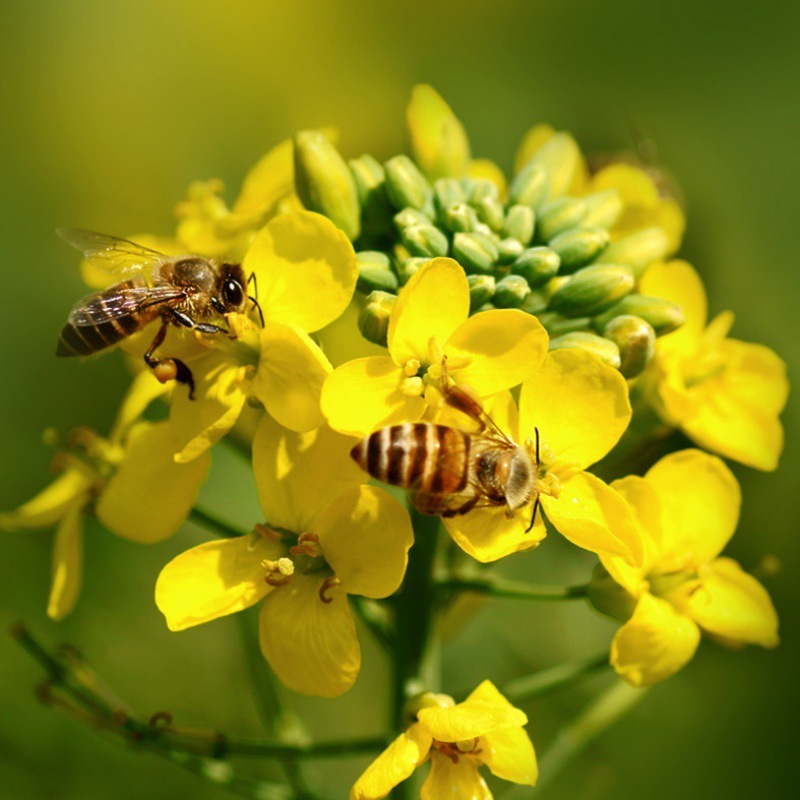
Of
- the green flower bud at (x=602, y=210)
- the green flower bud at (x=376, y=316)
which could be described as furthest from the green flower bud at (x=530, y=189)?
the green flower bud at (x=376, y=316)

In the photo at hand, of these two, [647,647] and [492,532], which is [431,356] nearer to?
[492,532]

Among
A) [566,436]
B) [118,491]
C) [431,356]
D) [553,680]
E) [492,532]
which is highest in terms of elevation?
[431,356]

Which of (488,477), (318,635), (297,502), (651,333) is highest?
(651,333)

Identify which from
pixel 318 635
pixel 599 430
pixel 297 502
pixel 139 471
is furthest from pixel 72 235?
pixel 599 430

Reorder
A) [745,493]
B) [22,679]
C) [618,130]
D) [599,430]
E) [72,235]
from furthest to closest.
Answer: [618,130] → [745,493] → [22,679] → [72,235] → [599,430]

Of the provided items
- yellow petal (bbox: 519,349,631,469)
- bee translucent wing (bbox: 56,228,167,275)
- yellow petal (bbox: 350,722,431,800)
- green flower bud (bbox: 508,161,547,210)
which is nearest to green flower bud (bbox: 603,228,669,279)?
green flower bud (bbox: 508,161,547,210)

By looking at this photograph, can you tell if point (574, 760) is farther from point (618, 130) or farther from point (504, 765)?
point (618, 130)

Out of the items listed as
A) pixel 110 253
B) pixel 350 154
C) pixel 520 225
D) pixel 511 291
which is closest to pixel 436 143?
pixel 520 225
